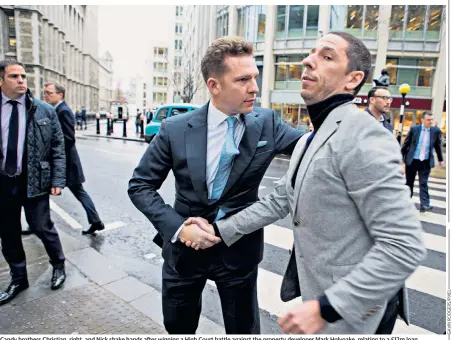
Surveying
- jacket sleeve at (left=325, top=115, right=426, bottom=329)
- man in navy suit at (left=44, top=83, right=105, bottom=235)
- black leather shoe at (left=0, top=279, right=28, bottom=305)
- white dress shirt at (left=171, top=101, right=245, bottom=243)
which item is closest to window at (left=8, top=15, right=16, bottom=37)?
man in navy suit at (left=44, top=83, right=105, bottom=235)

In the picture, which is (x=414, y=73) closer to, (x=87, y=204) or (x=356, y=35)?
(x=356, y=35)

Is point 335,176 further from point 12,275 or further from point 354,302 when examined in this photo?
point 12,275

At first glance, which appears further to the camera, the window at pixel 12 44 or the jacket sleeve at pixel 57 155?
the window at pixel 12 44

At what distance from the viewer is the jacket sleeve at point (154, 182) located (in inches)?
72.6

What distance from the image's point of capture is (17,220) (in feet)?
10.9

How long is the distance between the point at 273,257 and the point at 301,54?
27206 mm

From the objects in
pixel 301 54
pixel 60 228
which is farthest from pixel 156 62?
pixel 60 228

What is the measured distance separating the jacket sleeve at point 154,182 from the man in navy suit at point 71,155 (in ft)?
11.3

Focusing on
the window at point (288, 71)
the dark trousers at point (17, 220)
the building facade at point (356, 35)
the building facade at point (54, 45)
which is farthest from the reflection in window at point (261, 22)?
the dark trousers at point (17, 220)

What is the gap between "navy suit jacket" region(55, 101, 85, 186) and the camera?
4891 millimetres

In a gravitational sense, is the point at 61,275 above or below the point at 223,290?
below

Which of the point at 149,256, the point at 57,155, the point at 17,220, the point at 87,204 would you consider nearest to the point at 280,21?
the point at 87,204

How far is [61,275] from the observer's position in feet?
11.2

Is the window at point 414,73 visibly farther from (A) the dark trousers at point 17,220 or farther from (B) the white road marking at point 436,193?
(A) the dark trousers at point 17,220
